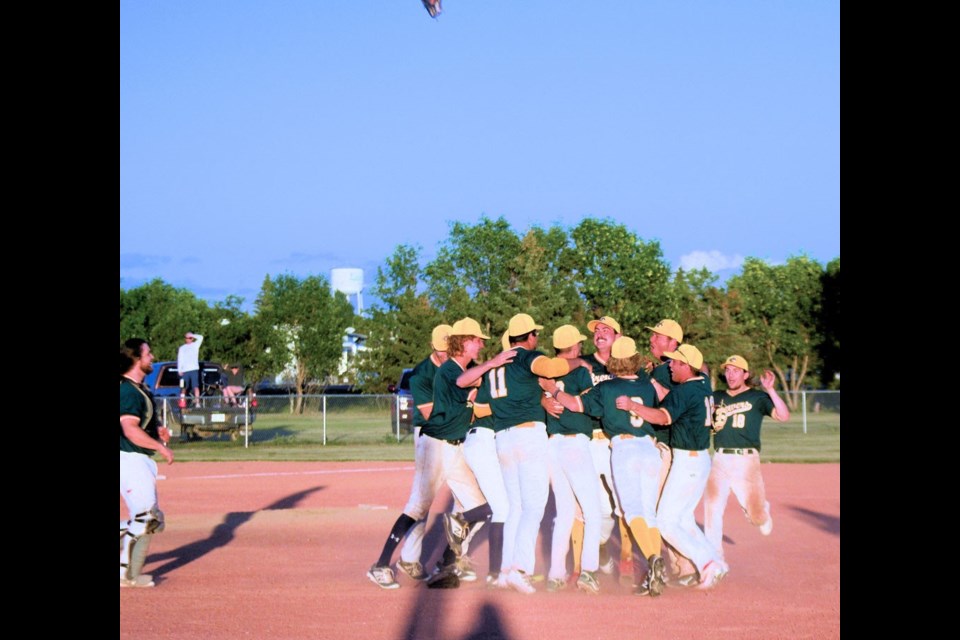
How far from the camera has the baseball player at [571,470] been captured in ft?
33.2

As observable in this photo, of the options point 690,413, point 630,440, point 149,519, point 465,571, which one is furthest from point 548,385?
point 149,519

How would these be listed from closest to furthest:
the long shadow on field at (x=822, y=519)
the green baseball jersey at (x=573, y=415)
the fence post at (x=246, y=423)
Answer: the green baseball jersey at (x=573, y=415) < the long shadow on field at (x=822, y=519) < the fence post at (x=246, y=423)

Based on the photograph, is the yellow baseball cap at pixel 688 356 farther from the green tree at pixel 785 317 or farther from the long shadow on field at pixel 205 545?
the green tree at pixel 785 317

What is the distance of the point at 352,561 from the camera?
38.9 ft

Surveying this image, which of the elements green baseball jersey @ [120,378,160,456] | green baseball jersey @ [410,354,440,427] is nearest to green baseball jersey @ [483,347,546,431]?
green baseball jersey @ [410,354,440,427]

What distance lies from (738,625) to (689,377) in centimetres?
251

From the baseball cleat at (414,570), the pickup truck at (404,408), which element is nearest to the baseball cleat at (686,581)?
the baseball cleat at (414,570)

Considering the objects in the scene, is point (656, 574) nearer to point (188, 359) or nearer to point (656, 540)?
point (656, 540)

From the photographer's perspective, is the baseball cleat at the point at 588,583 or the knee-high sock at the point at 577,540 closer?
the baseball cleat at the point at 588,583

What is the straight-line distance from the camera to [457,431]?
10516mm

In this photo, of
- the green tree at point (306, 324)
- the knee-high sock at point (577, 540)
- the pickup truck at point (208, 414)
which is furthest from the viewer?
the green tree at point (306, 324)

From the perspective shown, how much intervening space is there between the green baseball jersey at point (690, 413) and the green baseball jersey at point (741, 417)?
72 cm

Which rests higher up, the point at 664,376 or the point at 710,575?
the point at 664,376

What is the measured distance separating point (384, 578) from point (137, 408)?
2.60m
